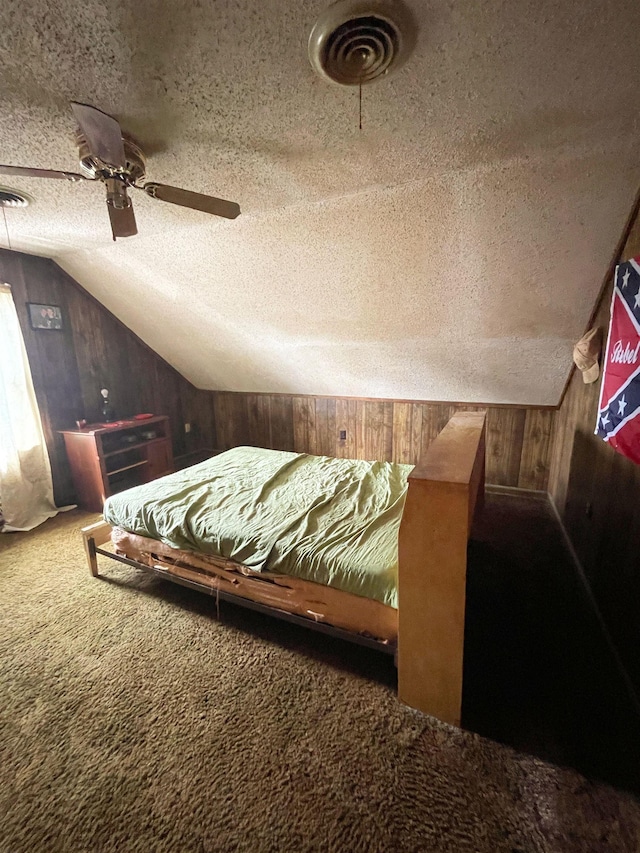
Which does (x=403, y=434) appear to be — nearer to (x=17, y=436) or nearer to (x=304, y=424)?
(x=304, y=424)

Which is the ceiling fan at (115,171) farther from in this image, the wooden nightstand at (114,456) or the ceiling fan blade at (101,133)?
the wooden nightstand at (114,456)

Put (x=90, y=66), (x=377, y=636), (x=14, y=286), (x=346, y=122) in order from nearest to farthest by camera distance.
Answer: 1. (x=90, y=66)
2. (x=346, y=122)
3. (x=377, y=636)
4. (x=14, y=286)

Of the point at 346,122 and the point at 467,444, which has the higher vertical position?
the point at 346,122

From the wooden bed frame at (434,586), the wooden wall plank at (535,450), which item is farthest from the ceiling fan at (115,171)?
the wooden wall plank at (535,450)

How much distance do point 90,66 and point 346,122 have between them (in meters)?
0.83

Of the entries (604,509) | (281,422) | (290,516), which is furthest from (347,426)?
(604,509)

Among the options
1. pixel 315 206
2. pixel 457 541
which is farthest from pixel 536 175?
pixel 457 541

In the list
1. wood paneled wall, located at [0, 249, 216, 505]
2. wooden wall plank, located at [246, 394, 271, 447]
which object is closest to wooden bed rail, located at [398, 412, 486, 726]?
wooden wall plank, located at [246, 394, 271, 447]

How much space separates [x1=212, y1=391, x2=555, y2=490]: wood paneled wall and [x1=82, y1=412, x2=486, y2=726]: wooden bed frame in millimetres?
2113

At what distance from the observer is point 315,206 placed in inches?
74.9

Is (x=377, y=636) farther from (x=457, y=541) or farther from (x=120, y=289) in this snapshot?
(x=120, y=289)

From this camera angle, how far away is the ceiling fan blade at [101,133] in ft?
3.51

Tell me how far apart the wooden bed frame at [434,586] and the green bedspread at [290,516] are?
0.13 metres

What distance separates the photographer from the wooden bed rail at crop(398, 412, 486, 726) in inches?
46.2
